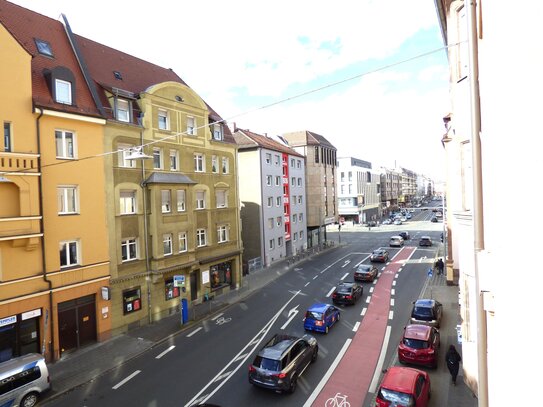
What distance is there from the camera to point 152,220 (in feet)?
74.8

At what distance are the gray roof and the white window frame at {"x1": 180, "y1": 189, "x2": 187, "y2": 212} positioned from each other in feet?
2.51

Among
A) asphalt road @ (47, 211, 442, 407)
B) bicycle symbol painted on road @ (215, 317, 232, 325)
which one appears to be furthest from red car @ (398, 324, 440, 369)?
bicycle symbol painted on road @ (215, 317, 232, 325)

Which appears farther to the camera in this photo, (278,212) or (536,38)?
(278,212)

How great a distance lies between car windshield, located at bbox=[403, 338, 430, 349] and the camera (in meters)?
15.5

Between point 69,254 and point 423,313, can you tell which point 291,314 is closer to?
point 423,313

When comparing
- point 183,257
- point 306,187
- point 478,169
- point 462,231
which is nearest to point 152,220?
point 183,257

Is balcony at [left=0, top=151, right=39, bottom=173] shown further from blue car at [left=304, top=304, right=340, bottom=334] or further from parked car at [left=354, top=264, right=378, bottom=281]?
parked car at [left=354, top=264, right=378, bottom=281]

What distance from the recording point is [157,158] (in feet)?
78.6

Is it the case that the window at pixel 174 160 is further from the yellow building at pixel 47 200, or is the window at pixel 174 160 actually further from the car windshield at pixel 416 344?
the car windshield at pixel 416 344

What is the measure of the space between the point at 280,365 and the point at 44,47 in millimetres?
21297

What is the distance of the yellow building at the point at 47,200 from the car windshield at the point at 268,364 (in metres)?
Result: 10.5

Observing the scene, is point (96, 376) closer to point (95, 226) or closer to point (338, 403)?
point (95, 226)

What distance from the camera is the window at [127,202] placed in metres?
21.7

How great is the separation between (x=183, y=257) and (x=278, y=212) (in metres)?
20.8
